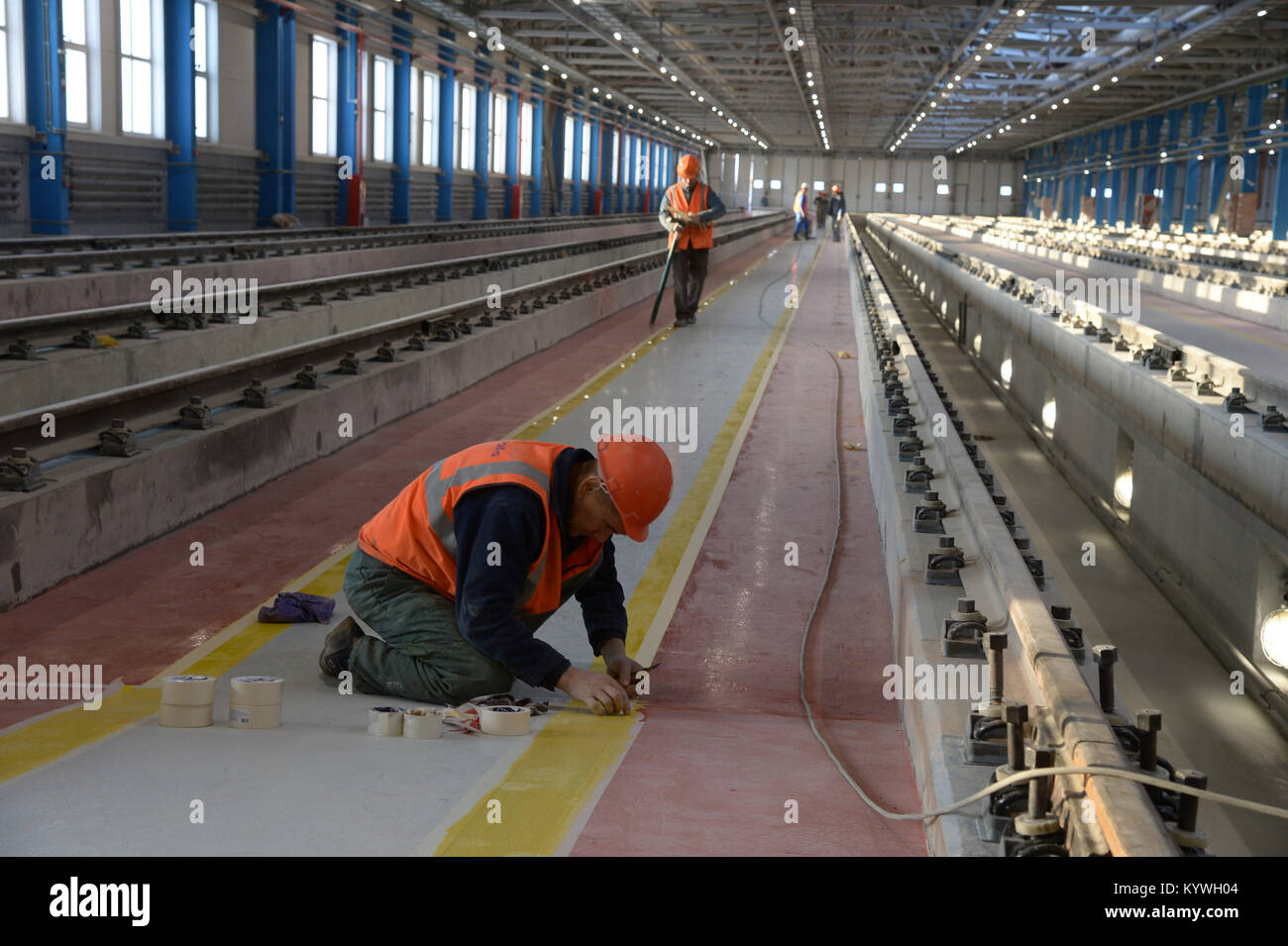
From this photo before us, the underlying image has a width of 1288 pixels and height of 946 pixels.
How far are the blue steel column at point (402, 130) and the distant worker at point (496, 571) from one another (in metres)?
30.3

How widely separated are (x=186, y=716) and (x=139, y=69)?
826 inches

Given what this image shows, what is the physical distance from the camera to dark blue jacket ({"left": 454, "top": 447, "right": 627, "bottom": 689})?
3943mm

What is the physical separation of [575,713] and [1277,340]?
13672 mm

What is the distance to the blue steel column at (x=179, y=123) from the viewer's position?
876 inches

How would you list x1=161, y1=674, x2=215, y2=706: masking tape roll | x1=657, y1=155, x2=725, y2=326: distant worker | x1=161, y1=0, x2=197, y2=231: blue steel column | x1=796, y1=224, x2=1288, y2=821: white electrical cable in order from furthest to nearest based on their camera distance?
x1=161, y1=0, x2=197, y2=231: blue steel column < x1=657, y1=155, x2=725, y2=326: distant worker < x1=161, y1=674, x2=215, y2=706: masking tape roll < x1=796, y1=224, x2=1288, y2=821: white electrical cable

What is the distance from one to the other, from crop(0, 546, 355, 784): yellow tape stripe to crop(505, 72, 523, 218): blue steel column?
129 feet

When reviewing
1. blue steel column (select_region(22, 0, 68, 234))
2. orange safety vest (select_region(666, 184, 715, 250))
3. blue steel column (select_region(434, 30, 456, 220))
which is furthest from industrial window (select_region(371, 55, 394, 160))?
orange safety vest (select_region(666, 184, 715, 250))

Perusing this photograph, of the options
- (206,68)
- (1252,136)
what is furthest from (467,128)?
(1252,136)

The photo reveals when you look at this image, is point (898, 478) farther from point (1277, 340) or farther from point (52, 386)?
point (1277, 340)

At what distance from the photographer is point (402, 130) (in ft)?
110

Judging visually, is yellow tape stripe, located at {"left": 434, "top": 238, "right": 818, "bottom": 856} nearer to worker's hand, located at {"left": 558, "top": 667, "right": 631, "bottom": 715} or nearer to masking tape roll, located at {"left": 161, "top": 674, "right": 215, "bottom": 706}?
worker's hand, located at {"left": 558, "top": 667, "right": 631, "bottom": 715}

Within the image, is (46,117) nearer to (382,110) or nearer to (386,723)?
(382,110)

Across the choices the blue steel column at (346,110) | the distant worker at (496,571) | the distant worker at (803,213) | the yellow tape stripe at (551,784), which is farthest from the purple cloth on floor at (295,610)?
the distant worker at (803,213)

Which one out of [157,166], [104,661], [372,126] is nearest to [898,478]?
[104,661]
